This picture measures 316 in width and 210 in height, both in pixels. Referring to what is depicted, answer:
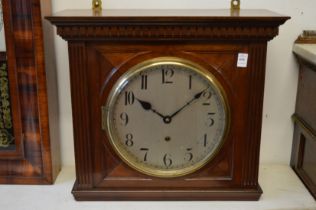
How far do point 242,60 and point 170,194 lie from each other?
0.36 m

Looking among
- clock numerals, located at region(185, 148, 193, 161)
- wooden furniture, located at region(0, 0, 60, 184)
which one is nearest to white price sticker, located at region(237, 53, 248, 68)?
clock numerals, located at region(185, 148, 193, 161)

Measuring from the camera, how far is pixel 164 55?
0.89 metres

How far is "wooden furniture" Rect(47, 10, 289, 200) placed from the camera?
33.0 inches

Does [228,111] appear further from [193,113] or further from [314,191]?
[314,191]

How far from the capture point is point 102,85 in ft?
2.99

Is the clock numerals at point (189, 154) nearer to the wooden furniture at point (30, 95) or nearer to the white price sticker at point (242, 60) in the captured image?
the white price sticker at point (242, 60)

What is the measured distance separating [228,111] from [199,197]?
23cm

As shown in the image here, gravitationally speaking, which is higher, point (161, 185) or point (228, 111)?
point (228, 111)

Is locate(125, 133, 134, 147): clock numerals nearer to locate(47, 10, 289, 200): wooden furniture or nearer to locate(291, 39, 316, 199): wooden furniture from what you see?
locate(47, 10, 289, 200): wooden furniture

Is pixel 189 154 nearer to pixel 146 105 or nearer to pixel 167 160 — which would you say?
pixel 167 160

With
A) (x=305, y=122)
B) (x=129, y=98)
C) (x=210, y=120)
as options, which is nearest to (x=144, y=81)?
(x=129, y=98)

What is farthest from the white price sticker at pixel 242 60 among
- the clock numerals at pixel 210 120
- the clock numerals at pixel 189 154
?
the clock numerals at pixel 189 154

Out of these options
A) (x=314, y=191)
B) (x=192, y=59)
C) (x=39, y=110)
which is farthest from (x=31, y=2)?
(x=314, y=191)

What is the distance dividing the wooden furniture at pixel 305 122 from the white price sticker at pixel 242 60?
0.20 metres
